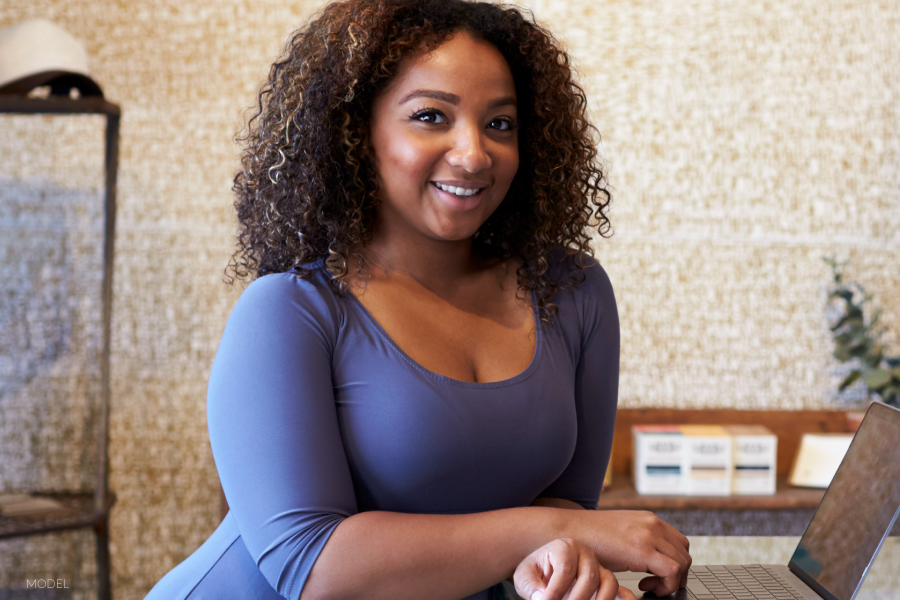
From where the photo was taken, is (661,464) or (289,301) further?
(661,464)

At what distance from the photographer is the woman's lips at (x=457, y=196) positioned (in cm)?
99

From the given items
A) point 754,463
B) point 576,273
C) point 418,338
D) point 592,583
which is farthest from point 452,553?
point 754,463

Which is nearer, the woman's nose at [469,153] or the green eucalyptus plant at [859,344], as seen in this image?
the woman's nose at [469,153]

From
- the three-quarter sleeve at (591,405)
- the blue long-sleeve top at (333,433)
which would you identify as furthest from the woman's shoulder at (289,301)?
the three-quarter sleeve at (591,405)

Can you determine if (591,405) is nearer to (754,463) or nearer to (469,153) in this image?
(469,153)

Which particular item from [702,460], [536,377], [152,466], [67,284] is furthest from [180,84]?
[702,460]

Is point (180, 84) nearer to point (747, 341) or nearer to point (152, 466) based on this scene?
point (152, 466)

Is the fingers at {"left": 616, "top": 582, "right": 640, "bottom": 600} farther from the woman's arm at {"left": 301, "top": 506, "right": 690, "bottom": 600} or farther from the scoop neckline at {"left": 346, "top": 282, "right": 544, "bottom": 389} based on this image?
the scoop neckline at {"left": 346, "top": 282, "right": 544, "bottom": 389}

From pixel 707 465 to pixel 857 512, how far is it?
1178 mm

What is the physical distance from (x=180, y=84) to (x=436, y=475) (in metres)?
1.50

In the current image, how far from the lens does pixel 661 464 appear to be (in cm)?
195

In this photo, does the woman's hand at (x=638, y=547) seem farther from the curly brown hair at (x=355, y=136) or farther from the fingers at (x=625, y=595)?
the curly brown hair at (x=355, y=136)

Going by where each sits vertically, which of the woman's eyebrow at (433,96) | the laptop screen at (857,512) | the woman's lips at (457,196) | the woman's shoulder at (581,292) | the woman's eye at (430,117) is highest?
the woman's eyebrow at (433,96)

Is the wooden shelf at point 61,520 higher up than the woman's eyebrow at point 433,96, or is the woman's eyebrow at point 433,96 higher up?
the woman's eyebrow at point 433,96
